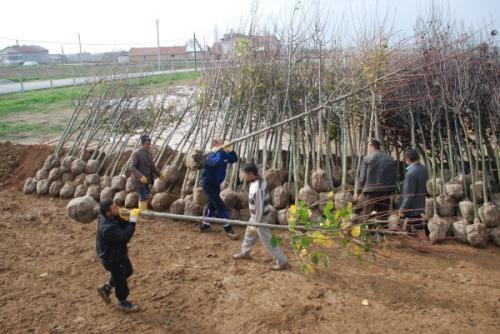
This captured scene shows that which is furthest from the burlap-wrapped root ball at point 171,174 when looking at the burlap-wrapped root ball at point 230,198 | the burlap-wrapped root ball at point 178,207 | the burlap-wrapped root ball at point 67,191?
the burlap-wrapped root ball at point 67,191

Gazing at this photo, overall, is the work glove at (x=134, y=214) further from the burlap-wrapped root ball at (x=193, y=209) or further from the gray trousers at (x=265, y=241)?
the burlap-wrapped root ball at (x=193, y=209)

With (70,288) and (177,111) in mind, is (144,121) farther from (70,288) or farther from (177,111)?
(70,288)

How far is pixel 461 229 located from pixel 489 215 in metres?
0.46

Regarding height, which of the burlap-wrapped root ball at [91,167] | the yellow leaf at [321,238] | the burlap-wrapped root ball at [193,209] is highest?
the yellow leaf at [321,238]

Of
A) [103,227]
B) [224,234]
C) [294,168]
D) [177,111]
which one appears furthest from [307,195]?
[177,111]

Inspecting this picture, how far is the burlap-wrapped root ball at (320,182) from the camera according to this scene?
7.73 m

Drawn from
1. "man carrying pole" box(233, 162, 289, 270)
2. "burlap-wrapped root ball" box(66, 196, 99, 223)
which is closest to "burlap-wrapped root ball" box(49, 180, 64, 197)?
"burlap-wrapped root ball" box(66, 196, 99, 223)

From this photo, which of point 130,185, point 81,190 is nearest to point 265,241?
point 130,185

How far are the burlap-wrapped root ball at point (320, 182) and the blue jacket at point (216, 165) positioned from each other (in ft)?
4.87

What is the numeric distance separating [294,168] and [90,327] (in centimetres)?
447

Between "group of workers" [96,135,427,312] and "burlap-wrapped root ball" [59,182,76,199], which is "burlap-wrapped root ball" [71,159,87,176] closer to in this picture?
"burlap-wrapped root ball" [59,182,76,199]

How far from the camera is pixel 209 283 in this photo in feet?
18.7

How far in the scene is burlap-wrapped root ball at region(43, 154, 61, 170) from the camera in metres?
9.68

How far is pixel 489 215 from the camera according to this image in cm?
678
